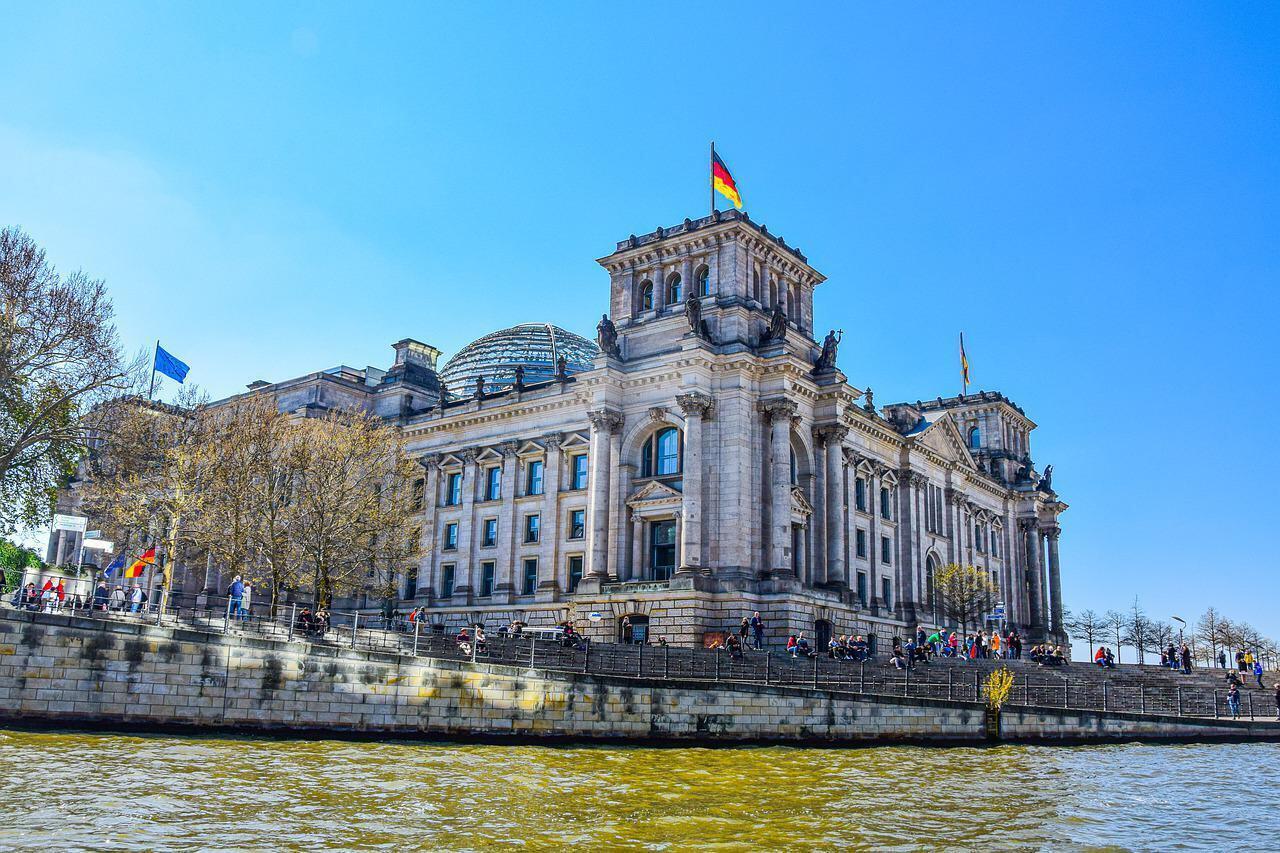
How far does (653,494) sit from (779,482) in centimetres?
675

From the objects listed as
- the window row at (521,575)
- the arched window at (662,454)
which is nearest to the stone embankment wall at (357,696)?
the arched window at (662,454)

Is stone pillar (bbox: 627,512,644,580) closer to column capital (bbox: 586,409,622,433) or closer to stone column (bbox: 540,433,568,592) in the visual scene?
column capital (bbox: 586,409,622,433)

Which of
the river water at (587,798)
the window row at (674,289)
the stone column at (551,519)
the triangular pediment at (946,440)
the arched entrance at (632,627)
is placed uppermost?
the window row at (674,289)

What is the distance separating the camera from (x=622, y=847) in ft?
52.4

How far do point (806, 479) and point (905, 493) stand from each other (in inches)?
600

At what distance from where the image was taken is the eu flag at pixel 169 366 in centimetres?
4553

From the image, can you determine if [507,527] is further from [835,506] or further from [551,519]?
[835,506]

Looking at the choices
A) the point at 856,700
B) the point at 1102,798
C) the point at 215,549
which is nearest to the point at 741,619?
the point at 856,700

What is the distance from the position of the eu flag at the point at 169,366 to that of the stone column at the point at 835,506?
33.1 m

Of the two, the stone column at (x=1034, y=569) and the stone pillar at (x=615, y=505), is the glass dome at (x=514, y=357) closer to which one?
the stone pillar at (x=615, y=505)

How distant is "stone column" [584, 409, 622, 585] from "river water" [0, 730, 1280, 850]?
2522 centimetres

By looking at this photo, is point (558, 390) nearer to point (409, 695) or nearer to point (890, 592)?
point (890, 592)

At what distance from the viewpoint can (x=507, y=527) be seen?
64.2 m

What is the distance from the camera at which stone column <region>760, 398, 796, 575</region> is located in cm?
5262
